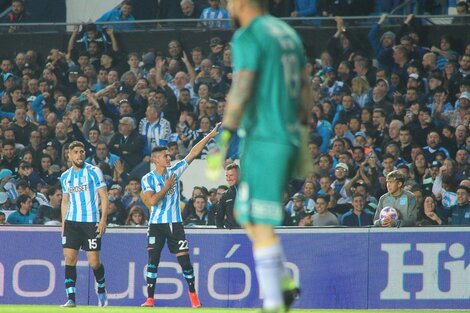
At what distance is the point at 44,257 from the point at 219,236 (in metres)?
2.58

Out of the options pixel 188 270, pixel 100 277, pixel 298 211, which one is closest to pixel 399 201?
pixel 298 211

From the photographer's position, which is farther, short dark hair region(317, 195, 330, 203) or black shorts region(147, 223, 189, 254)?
short dark hair region(317, 195, 330, 203)

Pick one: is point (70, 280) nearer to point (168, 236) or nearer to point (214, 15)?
point (168, 236)

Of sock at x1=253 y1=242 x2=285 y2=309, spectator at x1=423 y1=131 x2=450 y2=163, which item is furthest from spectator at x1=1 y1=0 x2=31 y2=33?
sock at x1=253 y1=242 x2=285 y2=309

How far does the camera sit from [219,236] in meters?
14.9

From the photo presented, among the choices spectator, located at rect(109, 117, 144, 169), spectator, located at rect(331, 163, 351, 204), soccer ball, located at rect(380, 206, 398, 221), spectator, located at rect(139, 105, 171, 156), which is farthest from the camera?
spectator, located at rect(139, 105, 171, 156)

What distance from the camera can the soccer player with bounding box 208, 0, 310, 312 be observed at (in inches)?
273

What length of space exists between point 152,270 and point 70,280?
3.54ft

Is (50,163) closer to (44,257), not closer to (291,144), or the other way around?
(44,257)

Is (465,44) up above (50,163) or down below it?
above

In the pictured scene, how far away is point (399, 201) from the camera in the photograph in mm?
14422

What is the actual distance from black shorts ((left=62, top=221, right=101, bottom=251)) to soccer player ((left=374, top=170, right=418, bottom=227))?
149 inches

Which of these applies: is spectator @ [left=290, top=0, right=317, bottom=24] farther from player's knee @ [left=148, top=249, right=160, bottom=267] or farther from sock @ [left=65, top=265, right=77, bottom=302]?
sock @ [left=65, top=265, right=77, bottom=302]

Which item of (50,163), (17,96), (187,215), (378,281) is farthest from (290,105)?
(17,96)
